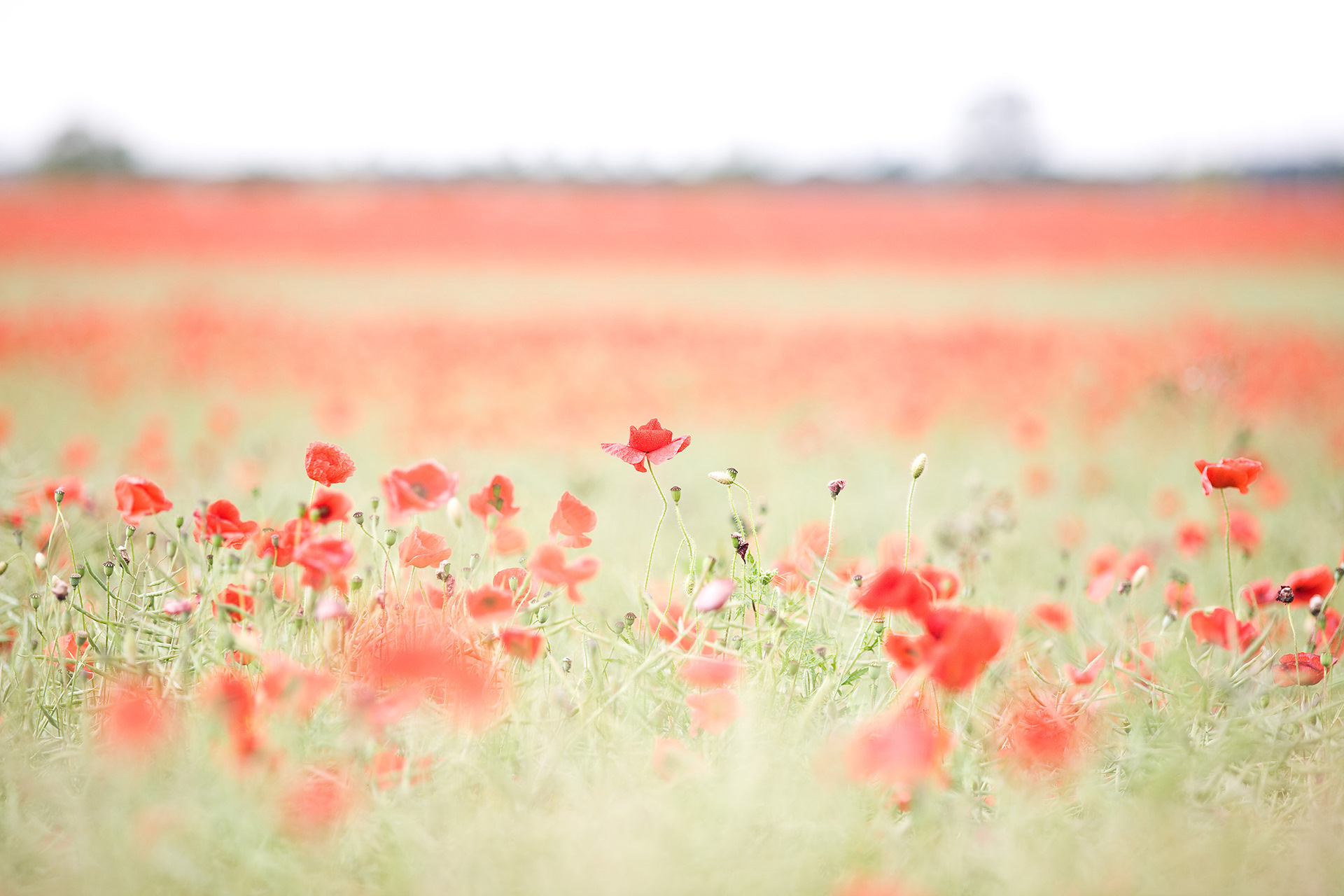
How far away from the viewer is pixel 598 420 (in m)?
3.90

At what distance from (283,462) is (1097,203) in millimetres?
17723

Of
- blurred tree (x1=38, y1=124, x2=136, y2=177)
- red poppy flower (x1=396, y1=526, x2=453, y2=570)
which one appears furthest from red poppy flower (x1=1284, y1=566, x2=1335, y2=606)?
blurred tree (x1=38, y1=124, x2=136, y2=177)

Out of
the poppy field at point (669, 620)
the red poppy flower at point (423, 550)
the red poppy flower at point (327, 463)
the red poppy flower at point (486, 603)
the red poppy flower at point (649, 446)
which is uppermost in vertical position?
the red poppy flower at point (649, 446)

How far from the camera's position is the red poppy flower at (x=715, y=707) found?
104 centimetres

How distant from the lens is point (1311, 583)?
1.35 m

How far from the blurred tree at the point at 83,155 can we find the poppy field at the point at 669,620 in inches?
1112

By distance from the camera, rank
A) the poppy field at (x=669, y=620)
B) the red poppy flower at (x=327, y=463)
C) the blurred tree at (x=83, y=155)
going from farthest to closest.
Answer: the blurred tree at (x=83, y=155), the red poppy flower at (x=327, y=463), the poppy field at (x=669, y=620)

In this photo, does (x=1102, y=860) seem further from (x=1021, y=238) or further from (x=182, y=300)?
(x=1021, y=238)

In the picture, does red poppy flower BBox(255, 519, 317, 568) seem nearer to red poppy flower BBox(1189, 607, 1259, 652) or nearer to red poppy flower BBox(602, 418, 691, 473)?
red poppy flower BBox(602, 418, 691, 473)

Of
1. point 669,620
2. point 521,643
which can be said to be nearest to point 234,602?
point 521,643

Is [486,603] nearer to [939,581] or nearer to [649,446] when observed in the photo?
[649,446]

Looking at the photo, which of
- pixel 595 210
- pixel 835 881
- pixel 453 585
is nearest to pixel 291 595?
pixel 453 585

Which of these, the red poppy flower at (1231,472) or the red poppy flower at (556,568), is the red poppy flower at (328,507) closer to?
the red poppy flower at (556,568)

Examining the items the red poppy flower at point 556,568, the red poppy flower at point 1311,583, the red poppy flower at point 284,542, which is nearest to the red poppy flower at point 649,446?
the red poppy flower at point 556,568
